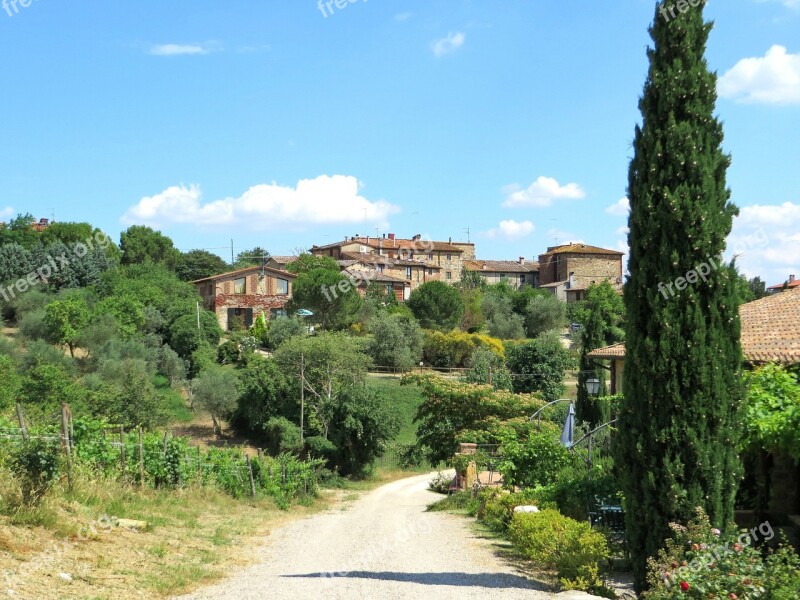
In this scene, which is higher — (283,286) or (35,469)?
(283,286)

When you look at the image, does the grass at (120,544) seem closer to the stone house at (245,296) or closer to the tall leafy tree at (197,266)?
the stone house at (245,296)

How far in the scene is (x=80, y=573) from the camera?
25.2 feet

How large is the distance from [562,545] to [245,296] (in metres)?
51.5

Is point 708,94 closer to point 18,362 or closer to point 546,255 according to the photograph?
point 18,362

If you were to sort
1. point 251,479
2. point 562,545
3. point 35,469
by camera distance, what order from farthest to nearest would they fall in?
1. point 251,479
2. point 35,469
3. point 562,545

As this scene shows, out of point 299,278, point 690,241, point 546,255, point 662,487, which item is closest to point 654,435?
point 662,487

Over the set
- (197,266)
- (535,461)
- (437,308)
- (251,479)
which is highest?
(197,266)

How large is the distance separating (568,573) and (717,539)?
2152mm

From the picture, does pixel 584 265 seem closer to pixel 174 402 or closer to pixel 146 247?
pixel 146 247

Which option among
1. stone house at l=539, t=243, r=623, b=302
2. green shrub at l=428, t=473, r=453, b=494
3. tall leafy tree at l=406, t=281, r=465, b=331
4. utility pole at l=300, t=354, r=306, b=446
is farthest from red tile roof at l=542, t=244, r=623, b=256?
green shrub at l=428, t=473, r=453, b=494

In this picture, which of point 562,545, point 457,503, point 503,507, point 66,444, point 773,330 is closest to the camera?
point 562,545

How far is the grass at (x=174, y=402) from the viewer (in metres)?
37.0

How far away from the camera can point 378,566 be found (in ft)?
30.3

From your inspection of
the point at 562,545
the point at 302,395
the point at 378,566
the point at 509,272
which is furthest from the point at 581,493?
the point at 509,272
